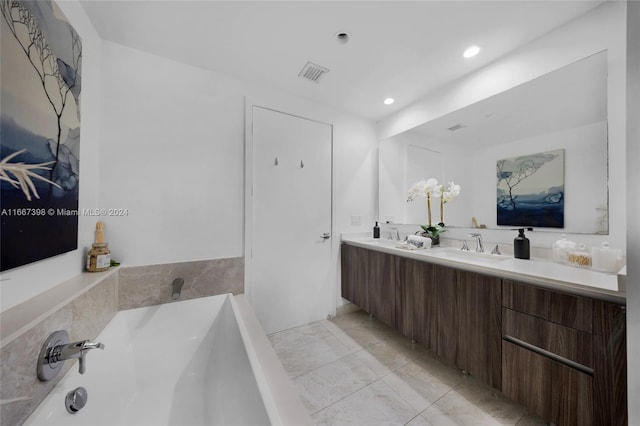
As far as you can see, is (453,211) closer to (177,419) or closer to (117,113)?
(177,419)

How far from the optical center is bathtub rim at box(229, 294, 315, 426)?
72 cm

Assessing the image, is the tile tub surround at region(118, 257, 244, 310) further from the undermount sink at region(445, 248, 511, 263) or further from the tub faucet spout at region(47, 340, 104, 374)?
the undermount sink at region(445, 248, 511, 263)

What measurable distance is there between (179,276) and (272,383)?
120 centimetres

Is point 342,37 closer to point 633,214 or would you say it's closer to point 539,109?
point 539,109

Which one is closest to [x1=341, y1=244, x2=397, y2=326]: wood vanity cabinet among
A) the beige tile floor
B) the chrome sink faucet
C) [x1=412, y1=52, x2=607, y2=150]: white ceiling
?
the beige tile floor

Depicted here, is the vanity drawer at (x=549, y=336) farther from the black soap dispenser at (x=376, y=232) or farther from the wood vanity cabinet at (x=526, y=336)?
the black soap dispenser at (x=376, y=232)

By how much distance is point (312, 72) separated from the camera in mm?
1814

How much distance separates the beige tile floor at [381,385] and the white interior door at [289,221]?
30cm

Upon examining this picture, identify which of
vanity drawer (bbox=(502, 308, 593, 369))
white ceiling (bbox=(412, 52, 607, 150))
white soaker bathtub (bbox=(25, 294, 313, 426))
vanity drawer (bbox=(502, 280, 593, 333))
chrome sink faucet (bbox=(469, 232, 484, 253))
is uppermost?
white ceiling (bbox=(412, 52, 607, 150))

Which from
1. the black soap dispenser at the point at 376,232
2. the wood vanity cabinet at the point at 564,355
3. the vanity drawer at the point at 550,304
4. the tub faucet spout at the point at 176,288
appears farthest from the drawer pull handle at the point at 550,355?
the tub faucet spout at the point at 176,288

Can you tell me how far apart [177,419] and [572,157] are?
2.66 metres

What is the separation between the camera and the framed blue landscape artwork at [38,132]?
75 cm

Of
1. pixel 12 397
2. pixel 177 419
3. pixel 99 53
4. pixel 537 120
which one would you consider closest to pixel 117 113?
pixel 99 53

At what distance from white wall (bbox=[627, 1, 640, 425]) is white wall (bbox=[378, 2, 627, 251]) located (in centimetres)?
124
